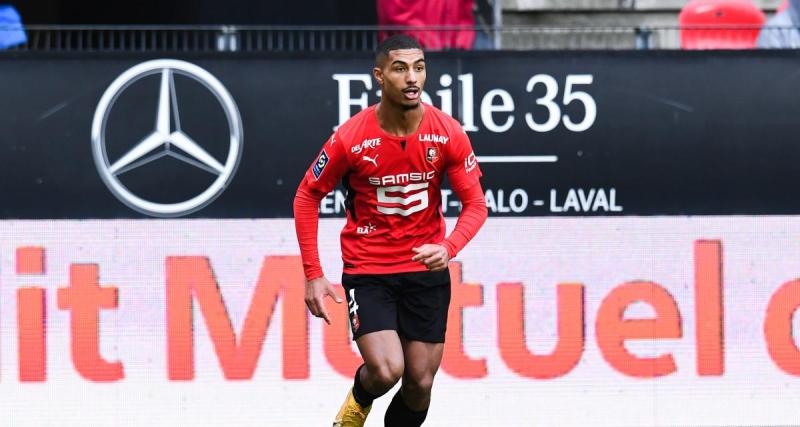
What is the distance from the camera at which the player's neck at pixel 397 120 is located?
587cm

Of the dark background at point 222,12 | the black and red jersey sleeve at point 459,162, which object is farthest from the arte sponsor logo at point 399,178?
the dark background at point 222,12

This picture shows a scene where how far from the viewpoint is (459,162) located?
5.96 metres

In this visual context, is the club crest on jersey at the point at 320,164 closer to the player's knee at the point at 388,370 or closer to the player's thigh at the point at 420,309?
the player's thigh at the point at 420,309

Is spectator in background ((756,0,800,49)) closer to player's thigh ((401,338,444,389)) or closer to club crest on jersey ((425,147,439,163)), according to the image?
club crest on jersey ((425,147,439,163))

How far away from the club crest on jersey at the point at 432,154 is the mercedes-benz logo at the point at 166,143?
5.73 ft

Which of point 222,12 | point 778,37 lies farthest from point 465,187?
point 222,12

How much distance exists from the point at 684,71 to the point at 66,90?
3386 mm

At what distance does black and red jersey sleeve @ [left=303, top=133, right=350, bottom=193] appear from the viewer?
231 inches

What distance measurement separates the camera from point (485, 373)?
24.1ft

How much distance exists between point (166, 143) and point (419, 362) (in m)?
2.10

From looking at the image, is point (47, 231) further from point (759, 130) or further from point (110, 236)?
point (759, 130)

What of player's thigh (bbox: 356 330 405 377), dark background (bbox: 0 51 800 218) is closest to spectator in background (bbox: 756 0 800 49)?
dark background (bbox: 0 51 800 218)

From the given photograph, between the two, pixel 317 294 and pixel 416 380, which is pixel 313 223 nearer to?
pixel 317 294

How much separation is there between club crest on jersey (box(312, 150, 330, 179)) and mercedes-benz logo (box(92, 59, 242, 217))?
58.5 inches
